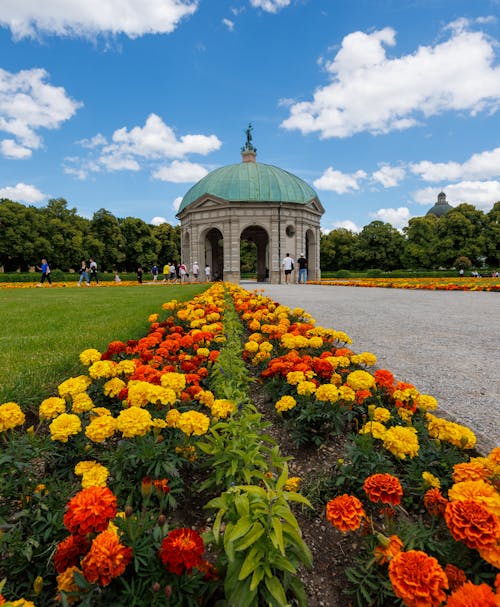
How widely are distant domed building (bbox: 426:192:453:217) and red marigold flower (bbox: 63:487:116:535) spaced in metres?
107

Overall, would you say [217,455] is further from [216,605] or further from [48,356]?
[48,356]

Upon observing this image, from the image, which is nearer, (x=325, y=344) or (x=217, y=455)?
(x=217, y=455)

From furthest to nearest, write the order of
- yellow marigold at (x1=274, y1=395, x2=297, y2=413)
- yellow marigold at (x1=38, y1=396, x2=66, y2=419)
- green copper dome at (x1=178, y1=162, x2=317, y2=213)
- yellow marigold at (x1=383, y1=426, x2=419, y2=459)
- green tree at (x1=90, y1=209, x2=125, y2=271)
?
green tree at (x1=90, y1=209, x2=125, y2=271) < green copper dome at (x1=178, y1=162, x2=317, y2=213) < yellow marigold at (x1=274, y1=395, x2=297, y2=413) < yellow marigold at (x1=38, y1=396, x2=66, y2=419) < yellow marigold at (x1=383, y1=426, x2=419, y2=459)

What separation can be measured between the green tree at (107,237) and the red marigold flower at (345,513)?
2059 inches

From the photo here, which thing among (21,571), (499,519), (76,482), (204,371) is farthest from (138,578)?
(204,371)

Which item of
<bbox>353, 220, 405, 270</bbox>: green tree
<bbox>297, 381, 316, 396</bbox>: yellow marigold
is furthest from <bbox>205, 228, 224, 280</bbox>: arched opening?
<bbox>297, 381, 316, 396</bbox>: yellow marigold

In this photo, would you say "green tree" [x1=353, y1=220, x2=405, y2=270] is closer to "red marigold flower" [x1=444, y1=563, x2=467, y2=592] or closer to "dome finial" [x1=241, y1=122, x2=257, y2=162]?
"dome finial" [x1=241, y1=122, x2=257, y2=162]

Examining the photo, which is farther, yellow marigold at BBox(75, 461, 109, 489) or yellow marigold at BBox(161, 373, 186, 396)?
yellow marigold at BBox(161, 373, 186, 396)

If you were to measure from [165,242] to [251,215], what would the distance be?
101 feet

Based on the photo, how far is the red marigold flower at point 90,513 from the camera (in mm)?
1228

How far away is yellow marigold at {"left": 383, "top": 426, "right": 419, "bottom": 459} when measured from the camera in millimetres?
1836

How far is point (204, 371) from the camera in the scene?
2.88 meters

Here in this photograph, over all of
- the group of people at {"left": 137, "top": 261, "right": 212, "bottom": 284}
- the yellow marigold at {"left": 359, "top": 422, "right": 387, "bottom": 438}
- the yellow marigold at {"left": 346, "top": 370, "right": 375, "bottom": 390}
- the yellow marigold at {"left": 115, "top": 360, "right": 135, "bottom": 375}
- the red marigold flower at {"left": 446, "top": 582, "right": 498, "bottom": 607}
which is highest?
the group of people at {"left": 137, "top": 261, "right": 212, "bottom": 284}

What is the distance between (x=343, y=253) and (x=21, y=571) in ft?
200
